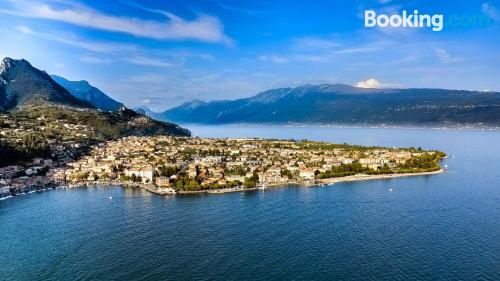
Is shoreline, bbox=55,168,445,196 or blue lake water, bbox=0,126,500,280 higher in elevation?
shoreline, bbox=55,168,445,196

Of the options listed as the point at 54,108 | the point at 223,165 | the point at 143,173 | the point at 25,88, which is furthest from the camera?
the point at 25,88

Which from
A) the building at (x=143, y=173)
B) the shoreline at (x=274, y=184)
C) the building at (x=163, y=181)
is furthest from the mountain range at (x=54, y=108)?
the building at (x=163, y=181)

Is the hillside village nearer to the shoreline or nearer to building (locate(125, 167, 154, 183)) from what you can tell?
building (locate(125, 167, 154, 183))

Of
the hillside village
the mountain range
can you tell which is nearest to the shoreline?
the hillside village

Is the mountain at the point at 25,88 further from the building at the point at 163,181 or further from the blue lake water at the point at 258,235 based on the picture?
the blue lake water at the point at 258,235

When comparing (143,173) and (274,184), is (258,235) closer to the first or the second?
(274,184)

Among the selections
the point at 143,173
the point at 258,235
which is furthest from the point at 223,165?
the point at 258,235
